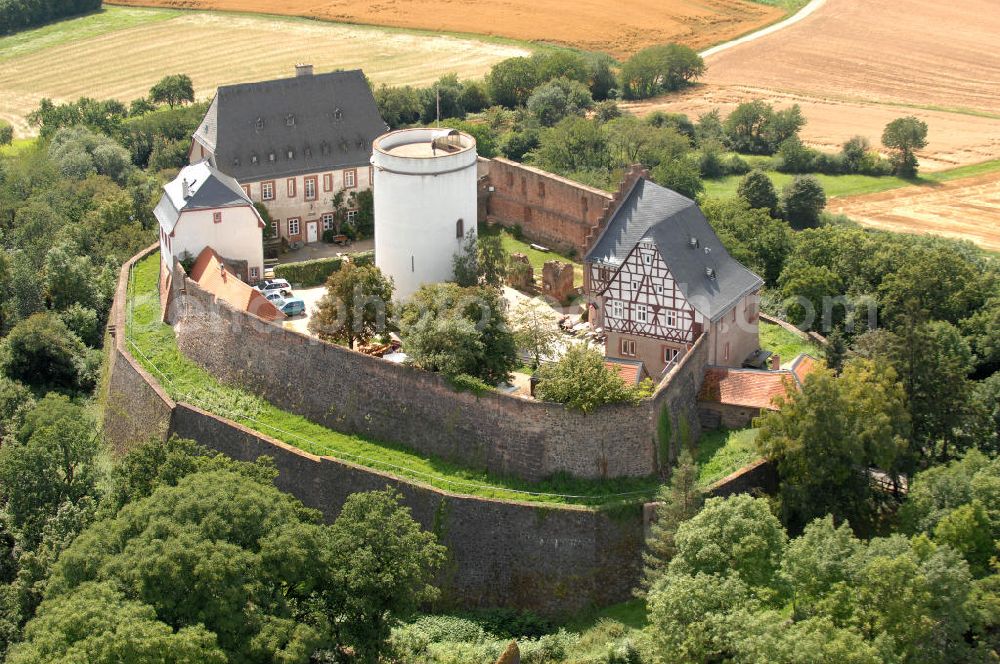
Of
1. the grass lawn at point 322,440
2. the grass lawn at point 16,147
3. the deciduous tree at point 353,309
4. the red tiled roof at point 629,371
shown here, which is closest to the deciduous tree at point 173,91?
the grass lawn at point 16,147

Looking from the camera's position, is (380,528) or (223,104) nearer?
(380,528)

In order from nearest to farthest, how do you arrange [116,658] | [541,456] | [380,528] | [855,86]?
[116,658] < [380,528] < [541,456] < [855,86]

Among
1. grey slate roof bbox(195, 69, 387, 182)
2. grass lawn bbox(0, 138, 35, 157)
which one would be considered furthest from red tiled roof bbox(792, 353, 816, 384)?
grass lawn bbox(0, 138, 35, 157)

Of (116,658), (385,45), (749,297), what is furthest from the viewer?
(385,45)

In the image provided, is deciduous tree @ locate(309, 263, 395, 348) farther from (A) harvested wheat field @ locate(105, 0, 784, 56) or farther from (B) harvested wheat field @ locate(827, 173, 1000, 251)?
(A) harvested wheat field @ locate(105, 0, 784, 56)

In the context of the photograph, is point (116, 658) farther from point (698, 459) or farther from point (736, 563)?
point (698, 459)

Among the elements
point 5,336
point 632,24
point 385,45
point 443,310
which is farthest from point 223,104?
point 632,24

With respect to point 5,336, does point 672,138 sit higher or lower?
higher
